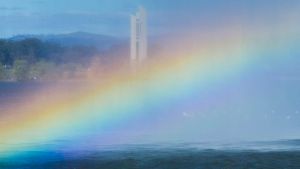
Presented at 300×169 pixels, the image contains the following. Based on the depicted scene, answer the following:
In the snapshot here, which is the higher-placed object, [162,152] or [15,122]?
[15,122]

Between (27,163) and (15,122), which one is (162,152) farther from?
(15,122)

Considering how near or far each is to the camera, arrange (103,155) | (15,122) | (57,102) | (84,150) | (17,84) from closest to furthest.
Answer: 1. (103,155)
2. (84,150)
3. (15,122)
4. (57,102)
5. (17,84)

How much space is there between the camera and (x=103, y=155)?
50.8 metres

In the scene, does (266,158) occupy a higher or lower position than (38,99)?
lower

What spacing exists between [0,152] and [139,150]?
1204cm

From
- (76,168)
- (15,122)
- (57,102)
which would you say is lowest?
(76,168)

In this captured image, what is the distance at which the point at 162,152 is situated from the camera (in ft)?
170

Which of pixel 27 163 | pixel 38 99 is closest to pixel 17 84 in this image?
pixel 38 99

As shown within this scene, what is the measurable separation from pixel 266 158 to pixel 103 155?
39.8 ft

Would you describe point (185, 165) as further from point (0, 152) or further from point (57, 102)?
point (57, 102)

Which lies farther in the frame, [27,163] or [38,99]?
[38,99]

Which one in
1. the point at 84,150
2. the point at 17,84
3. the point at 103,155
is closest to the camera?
the point at 103,155

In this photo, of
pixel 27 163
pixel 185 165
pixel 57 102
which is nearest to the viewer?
pixel 185 165

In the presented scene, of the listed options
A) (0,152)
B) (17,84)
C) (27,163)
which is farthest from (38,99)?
(27,163)
